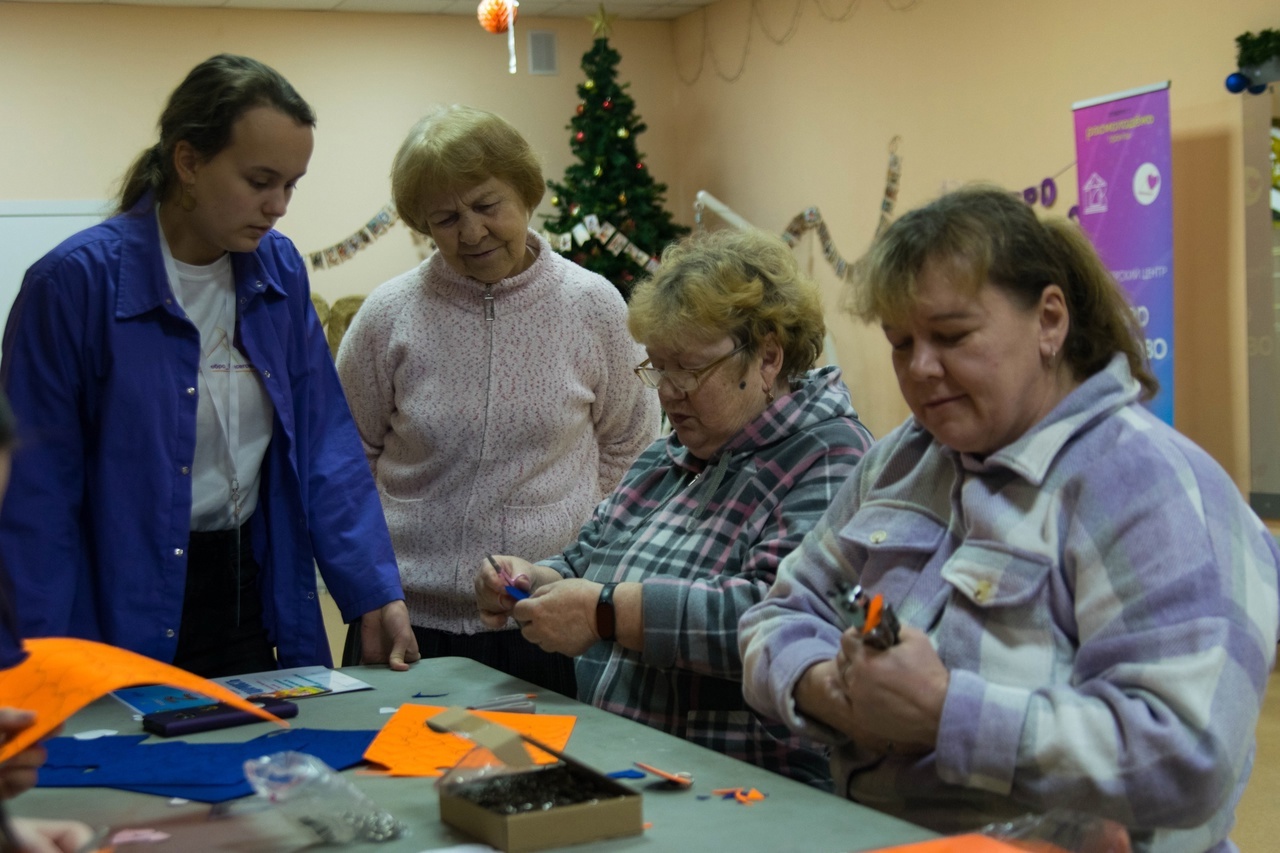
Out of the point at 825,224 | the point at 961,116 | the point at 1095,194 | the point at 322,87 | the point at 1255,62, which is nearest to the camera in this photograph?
Result: the point at 1255,62

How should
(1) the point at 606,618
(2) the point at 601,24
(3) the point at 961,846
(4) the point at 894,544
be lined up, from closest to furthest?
(3) the point at 961,846, (4) the point at 894,544, (1) the point at 606,618, (2) the point at 601,24

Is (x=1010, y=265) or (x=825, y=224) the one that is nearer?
(x=1010, y=265)

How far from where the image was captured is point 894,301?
1.44 meters

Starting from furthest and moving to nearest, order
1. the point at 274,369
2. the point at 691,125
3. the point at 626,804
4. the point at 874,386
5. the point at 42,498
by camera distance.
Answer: the point at 691,125
the point at 874,386
the point at 274,369
the point at 42,498
the point at 626,804

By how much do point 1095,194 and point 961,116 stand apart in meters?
1.14

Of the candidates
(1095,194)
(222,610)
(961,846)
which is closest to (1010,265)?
(961,846)

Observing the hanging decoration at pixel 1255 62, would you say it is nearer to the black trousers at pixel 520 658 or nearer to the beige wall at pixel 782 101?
the beige wall at pixel 782 101

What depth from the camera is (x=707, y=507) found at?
201 centimetres

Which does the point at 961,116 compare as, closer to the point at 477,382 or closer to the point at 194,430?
the point at 477,382

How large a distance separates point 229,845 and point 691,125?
728 centimetres

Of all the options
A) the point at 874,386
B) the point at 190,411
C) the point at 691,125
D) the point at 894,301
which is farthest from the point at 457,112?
the point at 691,125

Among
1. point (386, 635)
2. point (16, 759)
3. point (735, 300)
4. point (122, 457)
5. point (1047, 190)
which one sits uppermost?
point (1047, 190)

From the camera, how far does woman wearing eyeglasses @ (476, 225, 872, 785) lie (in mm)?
1854

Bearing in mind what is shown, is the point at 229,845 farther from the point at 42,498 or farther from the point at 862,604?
the point at 42,498
